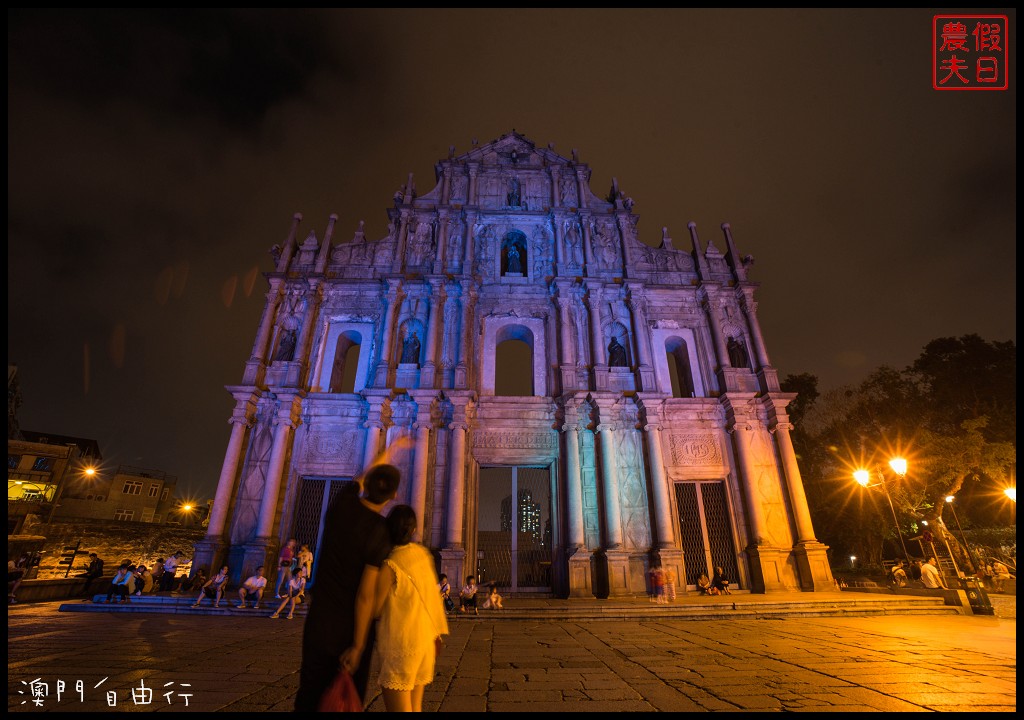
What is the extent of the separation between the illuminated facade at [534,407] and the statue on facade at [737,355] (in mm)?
80

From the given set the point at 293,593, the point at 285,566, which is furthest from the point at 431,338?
the point at 293,593

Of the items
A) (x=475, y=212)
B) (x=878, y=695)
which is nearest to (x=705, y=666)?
(x=878, y=695)

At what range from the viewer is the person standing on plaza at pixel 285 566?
1078cm

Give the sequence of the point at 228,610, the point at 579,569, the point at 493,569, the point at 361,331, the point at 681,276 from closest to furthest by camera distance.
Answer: the point at 228,610 < the point at 579,569 < the point at 493,569 < the point at 361,331 < the point at 681,276

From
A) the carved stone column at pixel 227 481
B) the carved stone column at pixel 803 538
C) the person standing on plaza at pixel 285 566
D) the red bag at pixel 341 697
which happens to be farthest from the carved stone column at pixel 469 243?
the red bag at pixel 341 697

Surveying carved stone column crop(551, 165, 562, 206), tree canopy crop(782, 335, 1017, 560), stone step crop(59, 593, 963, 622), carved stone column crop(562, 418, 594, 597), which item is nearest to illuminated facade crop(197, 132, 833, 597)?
carved stone column crop(562, 418, 594, 597)

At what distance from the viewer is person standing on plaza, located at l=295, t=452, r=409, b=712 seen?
7.26 ft

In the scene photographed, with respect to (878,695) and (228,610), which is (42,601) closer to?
(228,610)

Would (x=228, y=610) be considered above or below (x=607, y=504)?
below

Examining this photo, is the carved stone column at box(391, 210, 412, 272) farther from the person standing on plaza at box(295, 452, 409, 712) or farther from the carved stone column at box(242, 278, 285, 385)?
the person standing on plaza at box(295, 452, 409, 712)

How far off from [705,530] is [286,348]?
48.4ft

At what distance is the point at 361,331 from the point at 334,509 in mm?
15080

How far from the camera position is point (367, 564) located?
240 cm

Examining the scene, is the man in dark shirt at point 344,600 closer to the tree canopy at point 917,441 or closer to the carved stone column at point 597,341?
the carved stone column at point 597,341
